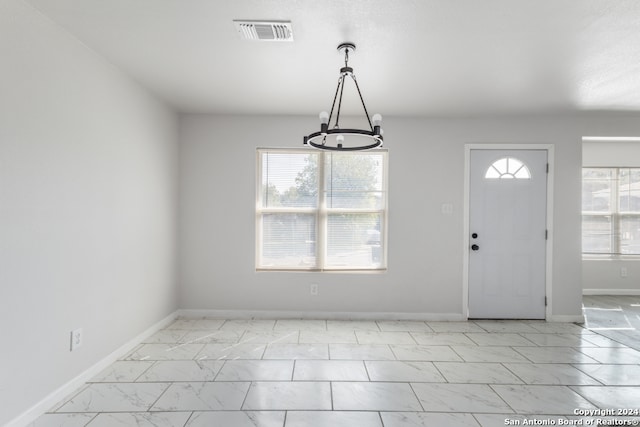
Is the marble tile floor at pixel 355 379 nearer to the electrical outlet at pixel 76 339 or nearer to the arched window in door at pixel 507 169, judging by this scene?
the electrical outlet at pixel 76 339

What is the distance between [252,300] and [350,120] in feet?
8.39

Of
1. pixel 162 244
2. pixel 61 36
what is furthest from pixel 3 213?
pixel 162 244

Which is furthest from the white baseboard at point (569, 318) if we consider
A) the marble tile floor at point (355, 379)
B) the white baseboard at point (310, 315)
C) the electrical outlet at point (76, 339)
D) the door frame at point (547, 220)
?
the electrical outlet at point (76, 339)

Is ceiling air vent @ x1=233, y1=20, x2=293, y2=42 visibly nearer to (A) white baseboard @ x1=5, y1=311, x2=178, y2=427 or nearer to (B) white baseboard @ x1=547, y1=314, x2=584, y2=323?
(A) white baseboard @ x1=5, y1=311, x2=178, y2=427

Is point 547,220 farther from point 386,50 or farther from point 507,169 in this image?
point 386,50

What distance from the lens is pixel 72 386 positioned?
2500 millimetres

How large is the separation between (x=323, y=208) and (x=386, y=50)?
2.19 metres

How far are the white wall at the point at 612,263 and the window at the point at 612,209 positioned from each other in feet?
0.43

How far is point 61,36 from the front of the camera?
93.9 inches

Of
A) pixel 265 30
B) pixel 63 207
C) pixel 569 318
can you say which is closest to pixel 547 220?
pixel 569 318

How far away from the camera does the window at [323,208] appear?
4.44m

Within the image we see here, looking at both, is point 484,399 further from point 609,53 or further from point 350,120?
point 350,120

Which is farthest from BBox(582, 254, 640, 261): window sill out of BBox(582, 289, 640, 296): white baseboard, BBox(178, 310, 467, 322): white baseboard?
BBox(178, 310, 467, 322): white baseboard

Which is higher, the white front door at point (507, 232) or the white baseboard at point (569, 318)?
the white front door at point (507, 232)
